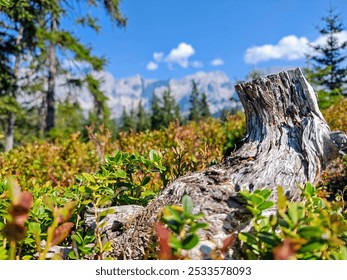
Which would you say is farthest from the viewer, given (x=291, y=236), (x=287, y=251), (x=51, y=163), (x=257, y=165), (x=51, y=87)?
(x=51, y=87)

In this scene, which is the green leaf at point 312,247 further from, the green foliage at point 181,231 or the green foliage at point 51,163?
the green foliage at point 51,163

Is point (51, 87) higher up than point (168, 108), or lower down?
lower down

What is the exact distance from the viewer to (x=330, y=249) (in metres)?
1.25

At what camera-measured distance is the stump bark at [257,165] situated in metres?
1.50

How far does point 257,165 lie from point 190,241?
88cm

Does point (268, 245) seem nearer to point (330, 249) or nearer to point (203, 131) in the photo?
point (330, 249)

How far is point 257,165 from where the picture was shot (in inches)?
71.9

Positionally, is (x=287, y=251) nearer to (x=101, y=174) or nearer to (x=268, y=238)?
(x=268, y=238)

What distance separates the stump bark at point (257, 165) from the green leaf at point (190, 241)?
0.22 meters

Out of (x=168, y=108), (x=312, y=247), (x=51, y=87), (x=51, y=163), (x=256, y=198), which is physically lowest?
(x=312, y=247)

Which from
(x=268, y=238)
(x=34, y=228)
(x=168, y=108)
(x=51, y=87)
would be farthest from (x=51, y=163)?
(x=168, y=108)

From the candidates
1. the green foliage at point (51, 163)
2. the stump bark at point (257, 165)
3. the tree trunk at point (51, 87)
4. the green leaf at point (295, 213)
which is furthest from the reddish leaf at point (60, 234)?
the tree trunk at point (51, 87)
